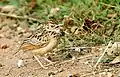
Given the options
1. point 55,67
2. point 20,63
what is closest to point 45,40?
point 55,67

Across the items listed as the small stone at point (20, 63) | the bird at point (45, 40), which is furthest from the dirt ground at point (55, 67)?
the bird at point (45, 40)

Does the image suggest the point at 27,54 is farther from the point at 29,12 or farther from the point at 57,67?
the point at 29,12

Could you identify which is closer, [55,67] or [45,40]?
[55,67]

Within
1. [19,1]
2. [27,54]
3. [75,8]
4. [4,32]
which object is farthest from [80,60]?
[19,1]

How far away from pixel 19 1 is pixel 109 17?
9.36 feet

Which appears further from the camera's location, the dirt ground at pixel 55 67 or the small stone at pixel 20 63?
the small stone at pixel 20 63

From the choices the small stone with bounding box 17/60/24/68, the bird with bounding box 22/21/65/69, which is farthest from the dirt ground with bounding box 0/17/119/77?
the bird with bounding box 22/21/65/69

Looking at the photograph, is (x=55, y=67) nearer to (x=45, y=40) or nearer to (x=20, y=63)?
(x=45, y=40)

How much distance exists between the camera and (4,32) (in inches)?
344

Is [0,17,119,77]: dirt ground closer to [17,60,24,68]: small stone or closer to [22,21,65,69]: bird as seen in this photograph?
[17,60,24,68]: small stone

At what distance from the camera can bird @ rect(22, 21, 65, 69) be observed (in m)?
6.15

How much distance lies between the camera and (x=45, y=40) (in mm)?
6207

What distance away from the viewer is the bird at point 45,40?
6152 mm

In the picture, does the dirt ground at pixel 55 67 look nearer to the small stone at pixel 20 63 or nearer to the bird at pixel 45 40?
the small stone at pixel 20 63
